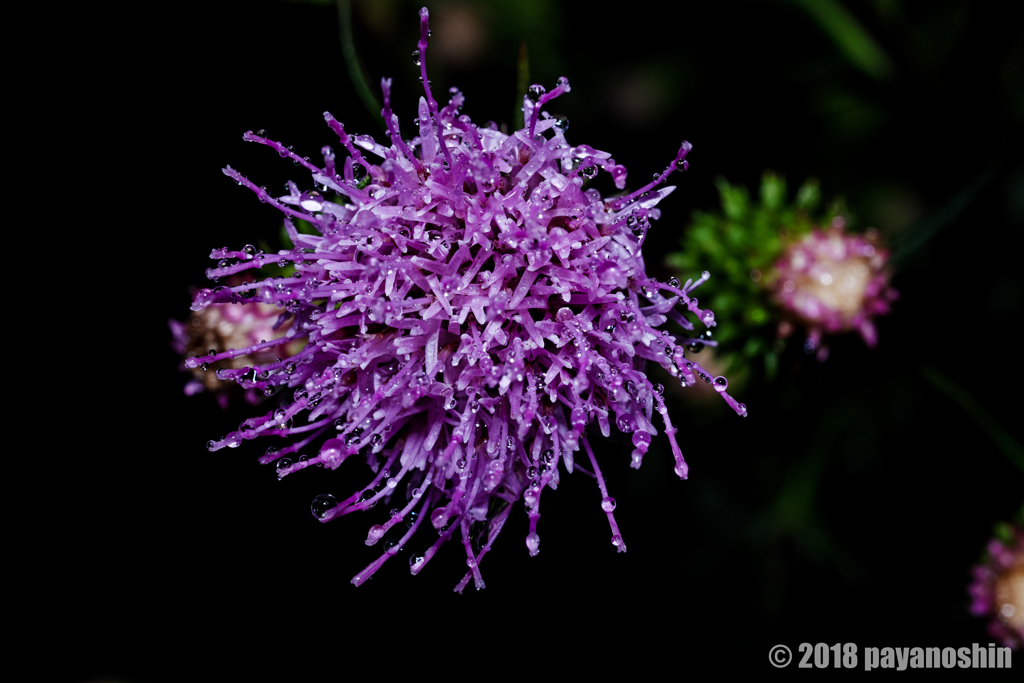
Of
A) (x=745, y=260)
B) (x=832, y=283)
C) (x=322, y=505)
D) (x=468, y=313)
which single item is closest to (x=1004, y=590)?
(x=832, y=283)

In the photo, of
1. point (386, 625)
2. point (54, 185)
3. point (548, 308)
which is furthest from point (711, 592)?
point (54, 185)

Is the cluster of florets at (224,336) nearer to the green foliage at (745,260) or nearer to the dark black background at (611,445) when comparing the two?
the dark black background at (611,445)

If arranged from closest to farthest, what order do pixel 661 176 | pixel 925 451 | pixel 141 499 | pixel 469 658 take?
pixel 661 176 < pixel 141 499 < pixel 469 658 < pixel 925 451

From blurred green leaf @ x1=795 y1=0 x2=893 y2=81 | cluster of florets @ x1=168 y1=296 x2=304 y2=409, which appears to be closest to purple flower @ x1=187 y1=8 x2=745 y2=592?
cluster of florets @ x1=168 y1=296 x2=304 y2=409

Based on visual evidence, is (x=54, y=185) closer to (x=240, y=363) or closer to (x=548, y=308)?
(x=240, y=363)

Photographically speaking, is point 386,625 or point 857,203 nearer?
point 386,625

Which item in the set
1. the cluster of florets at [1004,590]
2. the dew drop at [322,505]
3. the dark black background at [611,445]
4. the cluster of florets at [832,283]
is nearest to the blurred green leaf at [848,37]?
the dark black background at [611,445]

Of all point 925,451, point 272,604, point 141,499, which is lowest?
point 272,604
